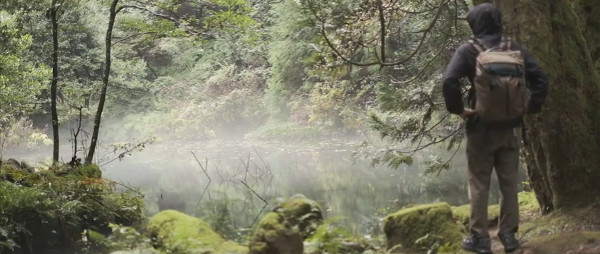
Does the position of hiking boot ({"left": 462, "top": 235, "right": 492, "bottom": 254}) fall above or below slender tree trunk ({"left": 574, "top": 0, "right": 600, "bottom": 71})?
below

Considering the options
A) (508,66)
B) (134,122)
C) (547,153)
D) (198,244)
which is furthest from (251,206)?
(134,122)

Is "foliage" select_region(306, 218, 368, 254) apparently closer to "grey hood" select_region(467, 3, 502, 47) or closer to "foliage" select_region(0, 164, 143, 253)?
"grey hood" select_region(467, 3, 502, 47)

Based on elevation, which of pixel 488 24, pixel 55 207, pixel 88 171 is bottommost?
pixel 55 207

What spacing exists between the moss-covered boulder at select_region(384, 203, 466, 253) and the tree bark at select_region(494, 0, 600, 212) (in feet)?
3.02

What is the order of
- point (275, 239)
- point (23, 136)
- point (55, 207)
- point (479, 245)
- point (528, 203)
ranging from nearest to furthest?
point (479, 245) → point (275, 239) → point (528, 203) → point (55, 207) → point (23, 136)

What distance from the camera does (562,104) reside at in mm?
4434

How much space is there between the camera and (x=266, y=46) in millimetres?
30000

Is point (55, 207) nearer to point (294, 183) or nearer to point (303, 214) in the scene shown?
point (303, 214)

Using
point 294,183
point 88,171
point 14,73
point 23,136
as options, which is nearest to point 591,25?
point 88,171

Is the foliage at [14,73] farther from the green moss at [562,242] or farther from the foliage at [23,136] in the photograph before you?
the foliage at [23,136]

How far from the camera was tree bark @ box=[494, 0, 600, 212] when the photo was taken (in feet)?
14.5

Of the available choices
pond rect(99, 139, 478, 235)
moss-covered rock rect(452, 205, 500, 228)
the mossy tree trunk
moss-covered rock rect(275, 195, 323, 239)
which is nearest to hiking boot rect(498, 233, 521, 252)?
the mossy tree trunk

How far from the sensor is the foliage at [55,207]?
7672mm

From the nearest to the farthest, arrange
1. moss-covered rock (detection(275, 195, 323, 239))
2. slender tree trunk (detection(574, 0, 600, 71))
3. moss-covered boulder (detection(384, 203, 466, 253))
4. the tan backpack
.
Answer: the tan backpack, moss-covered boulder (detection(384, 203, 466, 253)), slender tree trunk (detection(574, 0, 600, 71)), moss-covered rock (detection(275, 195, 323, 239))
